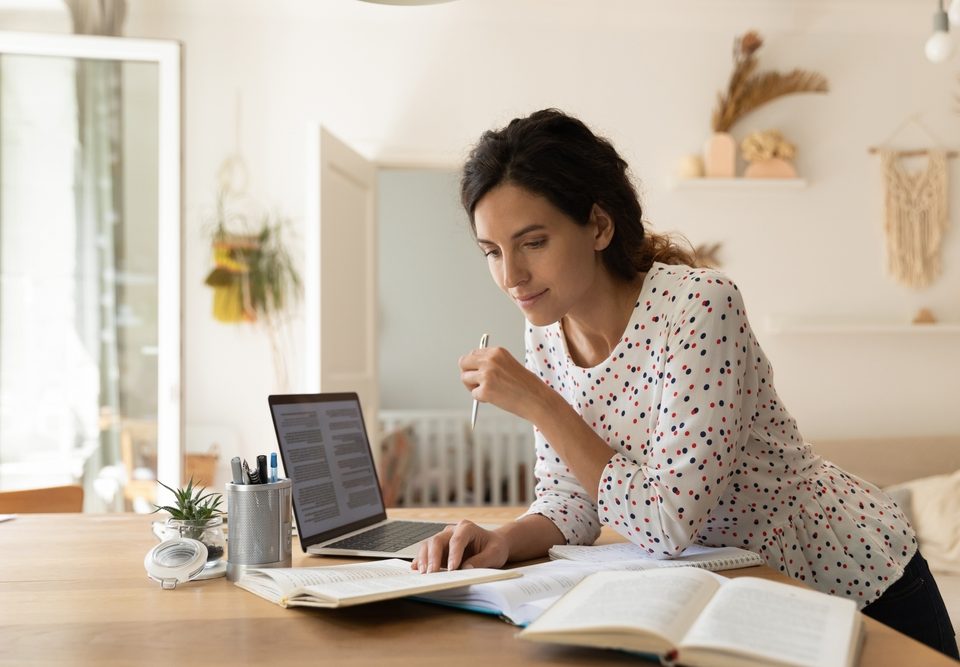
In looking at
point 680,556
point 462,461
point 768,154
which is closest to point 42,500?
point 680,556

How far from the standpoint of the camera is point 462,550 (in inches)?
45.2

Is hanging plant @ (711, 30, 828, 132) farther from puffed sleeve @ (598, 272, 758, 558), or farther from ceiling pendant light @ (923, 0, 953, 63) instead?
puffed sleeve @ (598, 272, 758, 558)

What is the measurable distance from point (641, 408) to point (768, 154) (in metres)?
3.20

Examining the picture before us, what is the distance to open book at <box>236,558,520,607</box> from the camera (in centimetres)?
92

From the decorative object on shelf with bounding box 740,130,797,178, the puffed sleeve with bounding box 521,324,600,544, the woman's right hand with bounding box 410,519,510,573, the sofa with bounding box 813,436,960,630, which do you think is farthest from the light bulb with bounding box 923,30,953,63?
the woman's right hand with bounding box 410,519,510,573

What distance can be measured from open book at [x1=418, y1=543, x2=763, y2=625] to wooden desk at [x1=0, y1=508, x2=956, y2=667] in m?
0.02

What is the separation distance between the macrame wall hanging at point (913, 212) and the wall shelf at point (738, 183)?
44 centimetres

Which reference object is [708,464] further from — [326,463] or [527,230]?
[326,463]

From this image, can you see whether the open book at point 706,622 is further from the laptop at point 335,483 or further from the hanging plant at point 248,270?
the hanging plant at point 248,270

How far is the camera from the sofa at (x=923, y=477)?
10.5 feet

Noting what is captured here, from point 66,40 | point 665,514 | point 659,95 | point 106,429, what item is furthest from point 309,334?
point 665,514

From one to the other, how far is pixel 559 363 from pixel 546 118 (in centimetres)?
41

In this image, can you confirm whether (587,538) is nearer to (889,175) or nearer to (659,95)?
(659,95)

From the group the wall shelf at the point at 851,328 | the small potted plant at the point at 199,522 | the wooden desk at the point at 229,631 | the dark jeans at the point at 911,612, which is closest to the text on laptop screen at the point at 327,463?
the small potted plant at the point at 199,522
